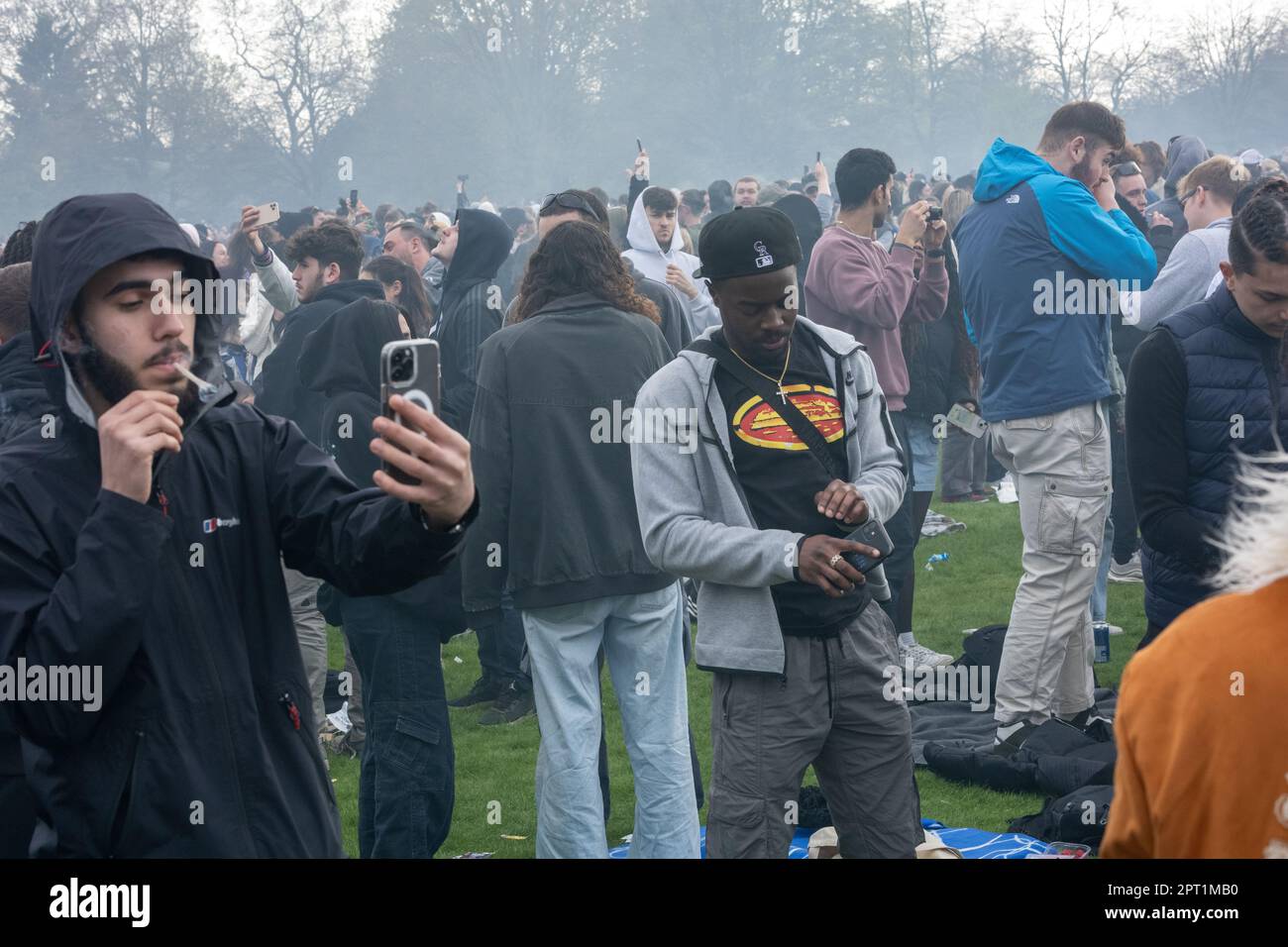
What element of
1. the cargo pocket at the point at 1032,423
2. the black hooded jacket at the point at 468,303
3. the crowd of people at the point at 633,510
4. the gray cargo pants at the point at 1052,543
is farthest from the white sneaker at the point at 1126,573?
the black hooded jacket at the point at 468,303

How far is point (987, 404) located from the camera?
20.9 ft

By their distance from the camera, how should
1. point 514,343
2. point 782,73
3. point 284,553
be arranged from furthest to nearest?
point 782,73 → point 514,343 → point 284,553

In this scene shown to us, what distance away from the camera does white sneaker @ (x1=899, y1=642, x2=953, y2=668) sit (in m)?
7.77

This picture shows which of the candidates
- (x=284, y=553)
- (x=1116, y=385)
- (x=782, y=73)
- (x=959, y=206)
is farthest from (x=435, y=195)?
(x=284, y=553)

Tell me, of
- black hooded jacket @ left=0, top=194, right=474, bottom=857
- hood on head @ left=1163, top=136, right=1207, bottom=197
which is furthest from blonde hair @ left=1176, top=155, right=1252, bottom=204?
black hooded jacket @ left=0, top=194, right=474, bottom=857

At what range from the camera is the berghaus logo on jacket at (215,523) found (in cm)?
262

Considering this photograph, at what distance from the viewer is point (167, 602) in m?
2.53

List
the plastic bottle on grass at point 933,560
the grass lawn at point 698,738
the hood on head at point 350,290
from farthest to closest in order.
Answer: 1. the plastic bottle on grass at point 933,560
2. the hood on head at point 350,290
3. the grass lawn at point 698,738

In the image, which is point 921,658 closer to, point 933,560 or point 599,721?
point 933,560

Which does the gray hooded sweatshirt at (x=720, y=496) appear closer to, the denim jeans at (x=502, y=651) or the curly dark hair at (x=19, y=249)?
the curly dark hair at (x=19, y=249)

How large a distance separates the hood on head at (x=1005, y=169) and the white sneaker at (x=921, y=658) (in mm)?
2574

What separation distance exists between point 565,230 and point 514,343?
1.57 ft

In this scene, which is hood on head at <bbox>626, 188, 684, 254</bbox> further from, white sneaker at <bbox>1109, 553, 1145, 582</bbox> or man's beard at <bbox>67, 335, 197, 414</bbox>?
man's beard at <bbox>67, 335, 197, 414</bbox>

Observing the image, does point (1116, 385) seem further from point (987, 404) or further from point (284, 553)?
point (284, 553)
